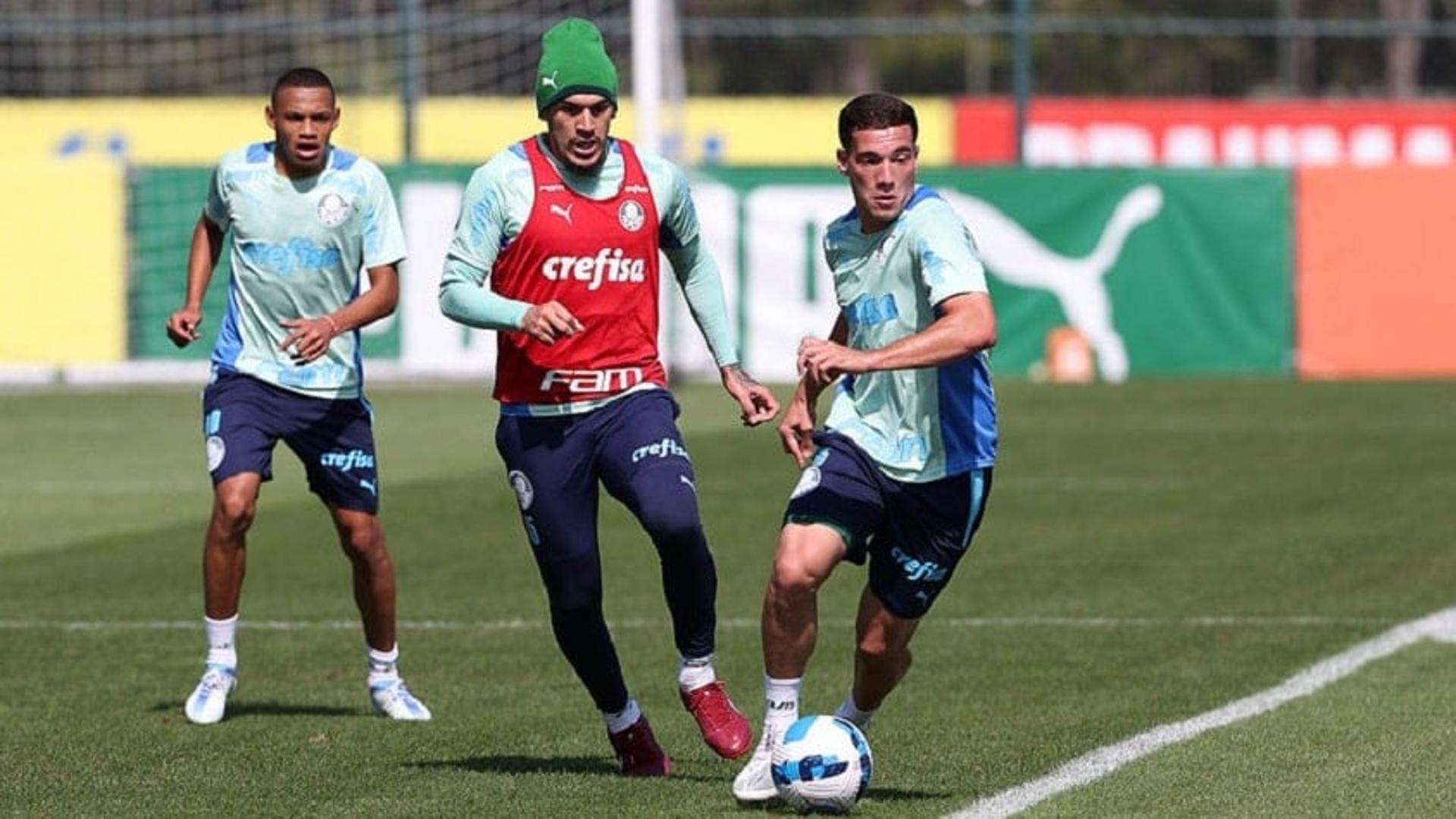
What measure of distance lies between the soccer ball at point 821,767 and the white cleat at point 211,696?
2.87 meters

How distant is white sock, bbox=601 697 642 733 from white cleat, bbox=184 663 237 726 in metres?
1.86

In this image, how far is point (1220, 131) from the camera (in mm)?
42781

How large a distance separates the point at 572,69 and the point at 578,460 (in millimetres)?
1132

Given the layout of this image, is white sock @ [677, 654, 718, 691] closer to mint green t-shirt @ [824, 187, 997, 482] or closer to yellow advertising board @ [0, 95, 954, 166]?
mint green t-shirt @ [824, 187, 997, 482]

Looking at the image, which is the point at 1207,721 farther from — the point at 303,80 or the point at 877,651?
the point at 303,80

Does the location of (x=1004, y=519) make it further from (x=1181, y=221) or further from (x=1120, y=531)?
(x=1181, y=221)

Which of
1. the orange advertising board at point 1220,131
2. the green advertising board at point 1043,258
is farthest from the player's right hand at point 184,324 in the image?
the orange advertising board at point 1220,131

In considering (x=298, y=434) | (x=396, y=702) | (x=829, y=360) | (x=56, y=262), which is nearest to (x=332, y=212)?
(x=298, y=434)

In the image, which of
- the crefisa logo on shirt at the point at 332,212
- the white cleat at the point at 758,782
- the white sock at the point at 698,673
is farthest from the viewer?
the crefisa logo on shirt at the point at 332,212

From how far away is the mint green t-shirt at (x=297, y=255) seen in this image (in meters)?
10.7

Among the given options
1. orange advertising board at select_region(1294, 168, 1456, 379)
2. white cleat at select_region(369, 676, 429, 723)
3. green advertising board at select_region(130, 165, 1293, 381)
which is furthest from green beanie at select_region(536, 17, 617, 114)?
orange advertising board at select_region(1294, 168, 1456, 379)

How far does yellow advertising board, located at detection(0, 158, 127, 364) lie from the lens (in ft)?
91.1

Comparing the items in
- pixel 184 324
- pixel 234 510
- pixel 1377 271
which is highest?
pixel 184 324

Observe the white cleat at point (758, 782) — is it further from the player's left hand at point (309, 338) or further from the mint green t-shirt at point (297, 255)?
the mint green t-shirt at point (297, 255)
